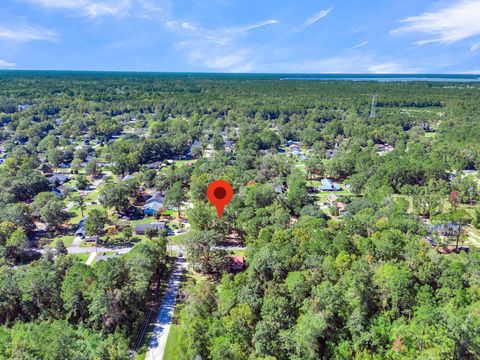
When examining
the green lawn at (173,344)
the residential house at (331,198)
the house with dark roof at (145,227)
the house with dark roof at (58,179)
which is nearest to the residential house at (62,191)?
the house with dark roof at (58,179)

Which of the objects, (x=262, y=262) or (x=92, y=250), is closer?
(x=262, y=262)

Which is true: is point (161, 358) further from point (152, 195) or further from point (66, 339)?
point (152, 195)

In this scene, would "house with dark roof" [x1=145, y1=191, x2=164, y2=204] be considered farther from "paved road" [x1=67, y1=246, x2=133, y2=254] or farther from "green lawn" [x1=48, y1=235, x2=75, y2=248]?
"paved road" [x1=67, y1=246, x2=133, y2=254]

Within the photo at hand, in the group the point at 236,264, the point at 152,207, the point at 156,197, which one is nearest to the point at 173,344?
the point at 236,264

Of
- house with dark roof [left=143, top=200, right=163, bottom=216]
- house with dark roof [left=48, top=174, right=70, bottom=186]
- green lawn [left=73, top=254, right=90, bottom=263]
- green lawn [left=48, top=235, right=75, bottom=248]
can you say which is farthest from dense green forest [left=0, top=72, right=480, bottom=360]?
green lawn [left=73, top=254, right=90, bottom=263]


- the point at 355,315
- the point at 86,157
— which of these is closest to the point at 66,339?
the point at 355,315

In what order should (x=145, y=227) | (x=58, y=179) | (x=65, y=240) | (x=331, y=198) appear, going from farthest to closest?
(x=58, y=179) < (x=331, y=198) < (x=145, y=227) < (x=65, y=240)

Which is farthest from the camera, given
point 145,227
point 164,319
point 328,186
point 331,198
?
point 328,186

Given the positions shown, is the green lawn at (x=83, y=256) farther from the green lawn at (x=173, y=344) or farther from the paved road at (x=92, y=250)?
the green lawn at (x=173, y=344)

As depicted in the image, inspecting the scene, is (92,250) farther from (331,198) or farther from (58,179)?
(331,198)
